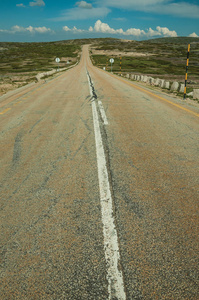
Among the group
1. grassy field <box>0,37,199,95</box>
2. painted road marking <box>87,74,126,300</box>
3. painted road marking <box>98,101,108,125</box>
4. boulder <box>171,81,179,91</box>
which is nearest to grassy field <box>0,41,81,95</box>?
grassy field <box>0,37,199,95</box>

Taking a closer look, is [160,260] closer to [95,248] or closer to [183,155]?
[95,248]

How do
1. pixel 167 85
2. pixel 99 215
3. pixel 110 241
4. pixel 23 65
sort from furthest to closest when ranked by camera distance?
1. pixel 23 65
2. pixel 167 85
3. pixel 99 215
4. pixel 110 241

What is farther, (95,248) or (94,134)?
(94,134)

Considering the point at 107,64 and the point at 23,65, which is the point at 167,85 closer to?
the point at 107,64

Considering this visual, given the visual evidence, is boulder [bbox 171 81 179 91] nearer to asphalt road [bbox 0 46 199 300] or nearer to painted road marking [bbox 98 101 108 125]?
painted road marking [bbox 98 101 108 125]

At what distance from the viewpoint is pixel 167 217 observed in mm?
2525

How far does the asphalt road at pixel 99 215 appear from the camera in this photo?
1.81 metres

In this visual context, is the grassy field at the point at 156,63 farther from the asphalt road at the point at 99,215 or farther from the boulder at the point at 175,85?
the asphalt road at the point at 99,215

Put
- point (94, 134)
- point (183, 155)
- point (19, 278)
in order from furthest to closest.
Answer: point (94, 134)
point (183, 155)
point (19, 278)

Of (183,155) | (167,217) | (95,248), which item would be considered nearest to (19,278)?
(95,248)

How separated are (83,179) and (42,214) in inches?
37.3

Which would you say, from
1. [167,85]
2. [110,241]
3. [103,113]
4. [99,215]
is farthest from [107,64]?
[110,241]

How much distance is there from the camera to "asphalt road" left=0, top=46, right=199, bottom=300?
1807mm

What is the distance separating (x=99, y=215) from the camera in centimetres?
256
